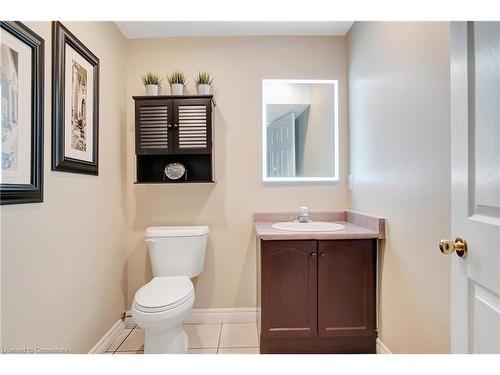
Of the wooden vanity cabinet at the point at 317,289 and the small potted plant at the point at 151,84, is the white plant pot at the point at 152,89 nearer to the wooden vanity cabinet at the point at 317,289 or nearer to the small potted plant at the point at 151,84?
the small potted plant at the point at 151,84

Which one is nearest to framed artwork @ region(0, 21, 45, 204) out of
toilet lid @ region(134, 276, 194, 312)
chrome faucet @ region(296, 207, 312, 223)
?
toilet lid @ region(134, 276, 194, 312)

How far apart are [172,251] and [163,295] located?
1.52 feet

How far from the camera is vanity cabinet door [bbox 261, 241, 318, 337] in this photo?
5.61ft

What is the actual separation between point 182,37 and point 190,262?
1.91m

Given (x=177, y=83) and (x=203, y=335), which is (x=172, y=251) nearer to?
(x=203, y=335)

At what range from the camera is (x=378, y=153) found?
69.1 inches

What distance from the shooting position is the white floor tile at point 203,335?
6.45 feet

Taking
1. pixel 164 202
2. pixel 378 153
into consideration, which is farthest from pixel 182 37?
pixel 378 153

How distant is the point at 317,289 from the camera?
171 cm

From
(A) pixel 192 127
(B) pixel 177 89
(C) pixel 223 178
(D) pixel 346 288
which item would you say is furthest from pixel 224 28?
(D) pixel 346 288

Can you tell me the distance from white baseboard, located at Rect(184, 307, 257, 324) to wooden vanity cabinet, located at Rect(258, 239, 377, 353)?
0.59 metres

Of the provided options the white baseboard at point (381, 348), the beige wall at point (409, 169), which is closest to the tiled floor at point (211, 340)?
the white baseboard at point (381, 348)

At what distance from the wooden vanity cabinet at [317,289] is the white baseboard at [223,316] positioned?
0.59 metres
